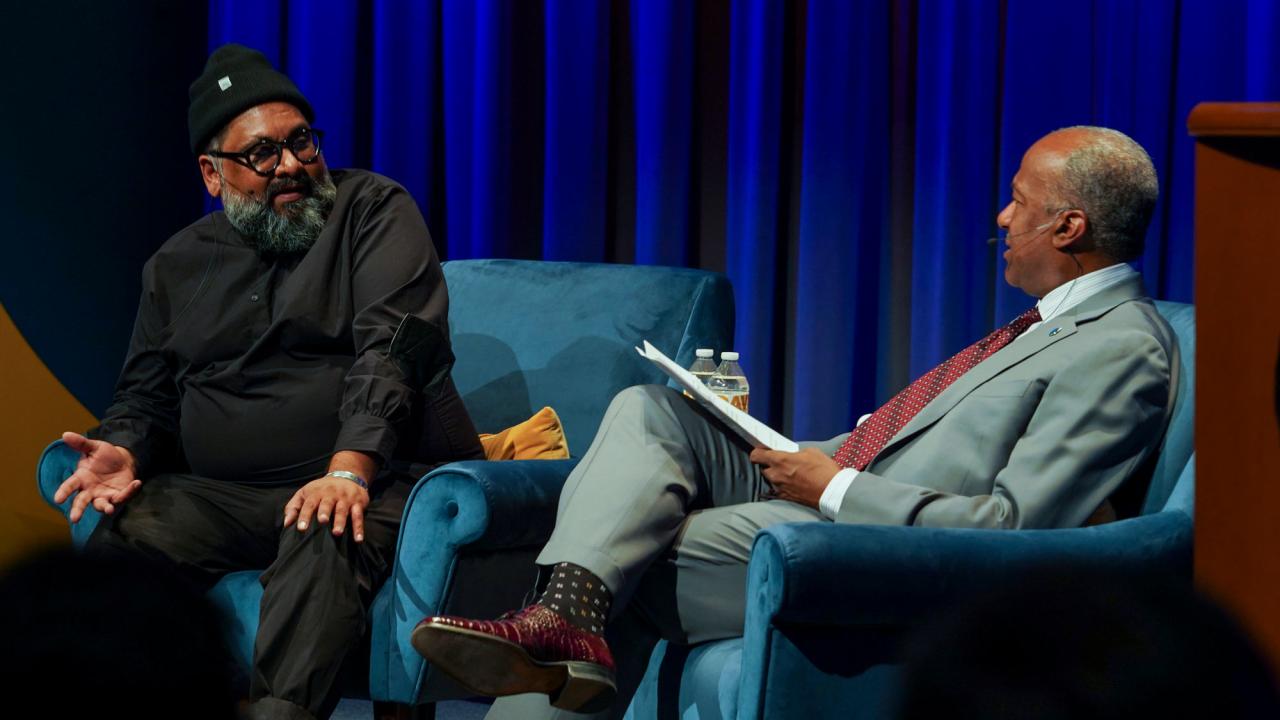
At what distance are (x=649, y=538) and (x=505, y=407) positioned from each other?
36.2 inches

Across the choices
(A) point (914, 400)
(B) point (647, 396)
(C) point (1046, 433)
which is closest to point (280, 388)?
(B) point (647, 396)

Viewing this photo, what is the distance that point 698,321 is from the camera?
2.82 m

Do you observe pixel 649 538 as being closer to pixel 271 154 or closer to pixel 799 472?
pixel 799 472

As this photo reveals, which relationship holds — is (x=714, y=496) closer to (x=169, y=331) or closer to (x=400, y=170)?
(x=169, y=331)

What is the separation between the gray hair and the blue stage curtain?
23.4 inches

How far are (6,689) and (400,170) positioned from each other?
309 centimetres

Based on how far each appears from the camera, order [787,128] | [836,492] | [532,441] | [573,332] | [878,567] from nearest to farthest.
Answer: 1. [878,567]
2. [836,492]
3. [532,441]
4. [573,332]
5. [787,128]

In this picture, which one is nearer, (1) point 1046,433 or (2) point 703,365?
(1) point 1046,433

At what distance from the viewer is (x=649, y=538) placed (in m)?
2.07

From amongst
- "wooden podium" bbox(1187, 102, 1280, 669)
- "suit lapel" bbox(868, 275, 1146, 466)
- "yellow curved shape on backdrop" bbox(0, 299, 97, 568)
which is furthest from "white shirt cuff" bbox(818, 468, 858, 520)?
"yellow curved shape on backdrop" bbox(0, 299, 97, 568)

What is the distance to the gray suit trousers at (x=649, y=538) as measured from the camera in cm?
204

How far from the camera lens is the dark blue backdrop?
2.84 metres

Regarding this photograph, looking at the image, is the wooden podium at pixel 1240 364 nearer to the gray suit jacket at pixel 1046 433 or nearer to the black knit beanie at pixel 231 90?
the gray suit jacket at pixel 1046 433

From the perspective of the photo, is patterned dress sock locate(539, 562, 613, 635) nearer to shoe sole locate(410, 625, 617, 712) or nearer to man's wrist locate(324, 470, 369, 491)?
shoe sole locate(410, 625, 617, 712)
